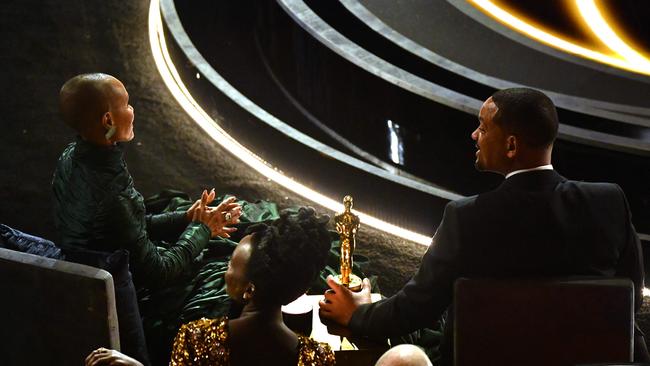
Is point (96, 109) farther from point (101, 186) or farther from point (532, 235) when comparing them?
point (532, 235)

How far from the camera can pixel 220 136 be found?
5.75 metres

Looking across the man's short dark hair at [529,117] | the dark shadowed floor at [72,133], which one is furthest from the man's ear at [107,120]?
the dark shadowed floor at [72,133]

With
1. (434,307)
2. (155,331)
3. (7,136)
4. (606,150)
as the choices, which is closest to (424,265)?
(434,307)

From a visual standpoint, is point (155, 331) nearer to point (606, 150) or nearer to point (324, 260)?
point (324, 260)

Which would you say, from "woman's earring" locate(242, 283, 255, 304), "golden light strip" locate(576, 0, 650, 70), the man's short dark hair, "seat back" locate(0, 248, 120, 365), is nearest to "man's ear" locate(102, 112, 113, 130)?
"seat back" locate(0, 248, 120, 365)

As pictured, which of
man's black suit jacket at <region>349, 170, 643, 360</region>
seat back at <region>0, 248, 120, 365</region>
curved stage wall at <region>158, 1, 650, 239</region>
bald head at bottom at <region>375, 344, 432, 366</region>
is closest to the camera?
bald head at bottom at <region>375, 344, 432, 366</region>

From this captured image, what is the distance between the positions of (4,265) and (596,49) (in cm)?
391

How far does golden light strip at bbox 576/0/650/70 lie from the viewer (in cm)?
583

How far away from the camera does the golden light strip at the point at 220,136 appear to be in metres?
5.09

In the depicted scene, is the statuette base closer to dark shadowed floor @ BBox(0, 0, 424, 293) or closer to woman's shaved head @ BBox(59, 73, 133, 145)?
woman's shaved head @ BBox(59, 73, 133, 145)

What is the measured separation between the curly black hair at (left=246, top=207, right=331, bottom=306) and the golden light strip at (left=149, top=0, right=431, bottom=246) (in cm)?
194

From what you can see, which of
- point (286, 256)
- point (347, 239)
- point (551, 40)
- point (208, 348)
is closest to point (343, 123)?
point (551, 40)

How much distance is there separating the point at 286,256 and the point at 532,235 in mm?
753

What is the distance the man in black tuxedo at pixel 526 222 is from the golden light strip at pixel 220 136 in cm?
176
